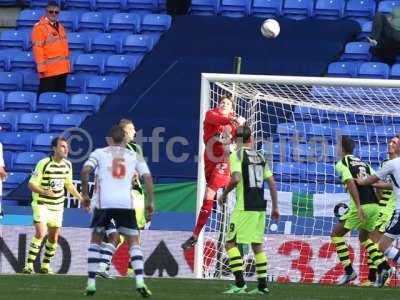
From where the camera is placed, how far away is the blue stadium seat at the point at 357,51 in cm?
2508

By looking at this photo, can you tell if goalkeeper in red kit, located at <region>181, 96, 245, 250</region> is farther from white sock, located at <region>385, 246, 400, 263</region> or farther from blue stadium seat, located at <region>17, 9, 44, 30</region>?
blue stadium seat, located at <region>17, 9, 44, 30</region>

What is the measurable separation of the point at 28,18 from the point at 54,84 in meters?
2.22

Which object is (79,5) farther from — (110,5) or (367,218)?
(367,218)

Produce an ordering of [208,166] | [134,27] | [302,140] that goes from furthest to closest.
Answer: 1. [134,27]
2. [302,140]
3. [208,166]

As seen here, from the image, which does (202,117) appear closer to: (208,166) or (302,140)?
(208,166)

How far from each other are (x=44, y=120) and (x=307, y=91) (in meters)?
6.09

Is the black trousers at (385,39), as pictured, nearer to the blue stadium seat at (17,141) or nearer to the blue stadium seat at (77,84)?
the blue stadium seat at (77,84)

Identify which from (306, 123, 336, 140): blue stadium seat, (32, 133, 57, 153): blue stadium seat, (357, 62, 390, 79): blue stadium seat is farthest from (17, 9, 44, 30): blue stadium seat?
(306, 123, 336, 140): blue stadium seat

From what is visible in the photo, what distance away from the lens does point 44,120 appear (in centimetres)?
2545

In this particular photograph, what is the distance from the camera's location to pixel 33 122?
25.5 metres

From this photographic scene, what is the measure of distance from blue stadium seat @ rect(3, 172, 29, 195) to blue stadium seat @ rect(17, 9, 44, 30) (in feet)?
15.6

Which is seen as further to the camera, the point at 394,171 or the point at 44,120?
the point at 44,120

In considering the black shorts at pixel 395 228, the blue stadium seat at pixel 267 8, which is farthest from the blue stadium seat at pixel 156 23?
the black shorts at pixel 395 228

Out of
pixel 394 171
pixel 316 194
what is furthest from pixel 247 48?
pixel 394 171
